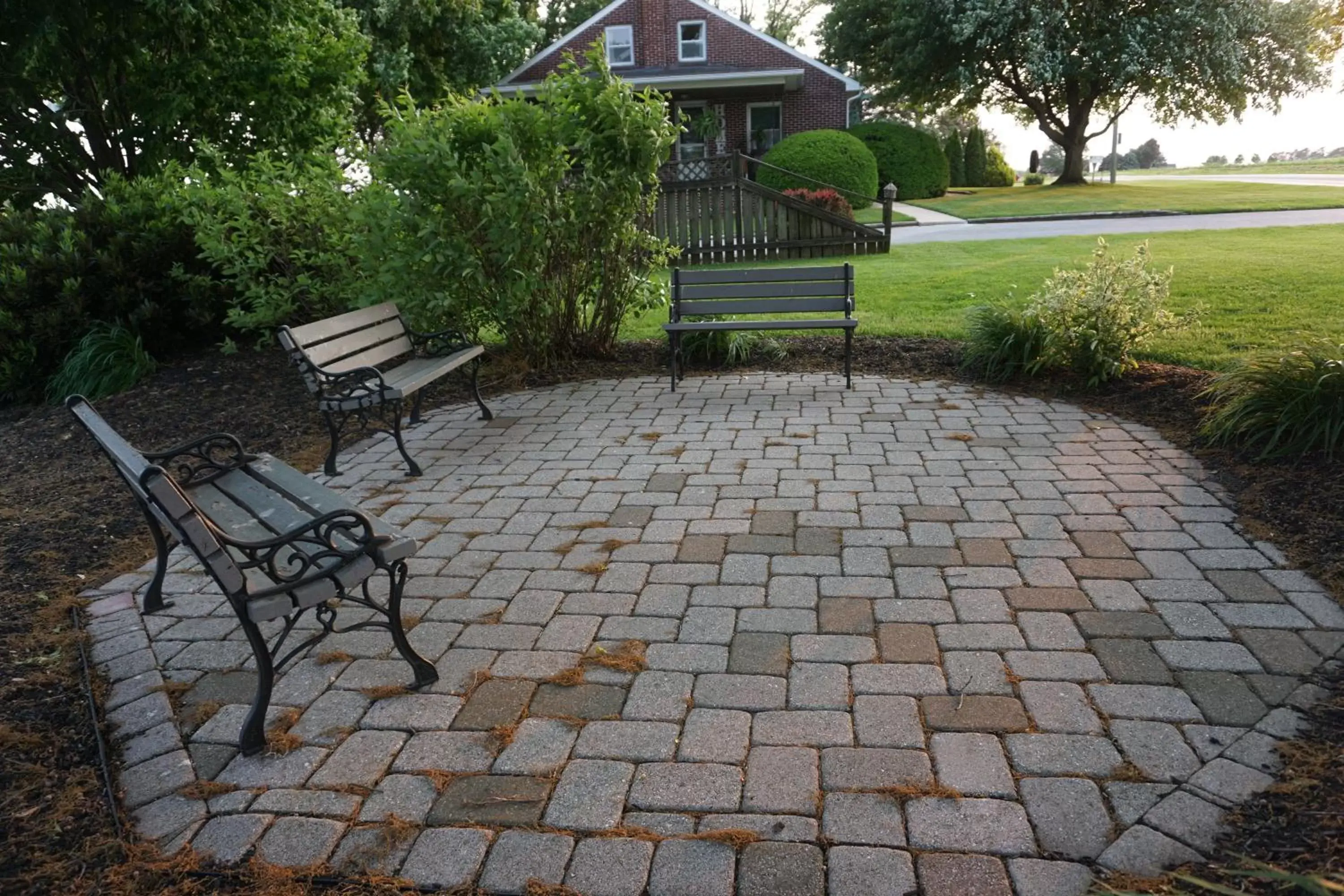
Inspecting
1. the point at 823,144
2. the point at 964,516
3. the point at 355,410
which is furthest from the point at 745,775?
the point at 823,144

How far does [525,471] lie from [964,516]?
8.46 ft

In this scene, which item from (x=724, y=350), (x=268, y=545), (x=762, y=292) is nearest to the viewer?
(x=268, y=545)

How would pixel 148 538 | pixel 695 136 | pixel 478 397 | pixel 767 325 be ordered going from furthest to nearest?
1. pixel 695 136
2. pixel 767 325
3. pixel 478 397
4. pixel 148 538

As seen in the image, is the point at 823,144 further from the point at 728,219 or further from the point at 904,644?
the point at 904,644

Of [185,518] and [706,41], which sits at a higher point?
[706,41]

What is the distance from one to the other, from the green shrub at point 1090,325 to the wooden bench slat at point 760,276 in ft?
4.61

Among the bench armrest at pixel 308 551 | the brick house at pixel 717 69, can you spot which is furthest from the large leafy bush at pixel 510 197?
the brick house at pixel 717 69

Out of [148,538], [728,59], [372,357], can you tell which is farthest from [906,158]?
[148,538]

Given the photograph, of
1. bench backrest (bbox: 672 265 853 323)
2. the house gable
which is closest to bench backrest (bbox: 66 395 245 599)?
bench backrest (bbox: 672 265 853 323)

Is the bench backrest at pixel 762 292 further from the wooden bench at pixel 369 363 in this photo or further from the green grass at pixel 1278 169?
the green grass at pixel 1278 169

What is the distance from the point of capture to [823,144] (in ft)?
78.5

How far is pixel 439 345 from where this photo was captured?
720 centimetres

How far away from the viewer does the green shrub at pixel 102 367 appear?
27.2ft

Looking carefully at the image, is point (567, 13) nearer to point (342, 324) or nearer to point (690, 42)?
point (690, 42)
